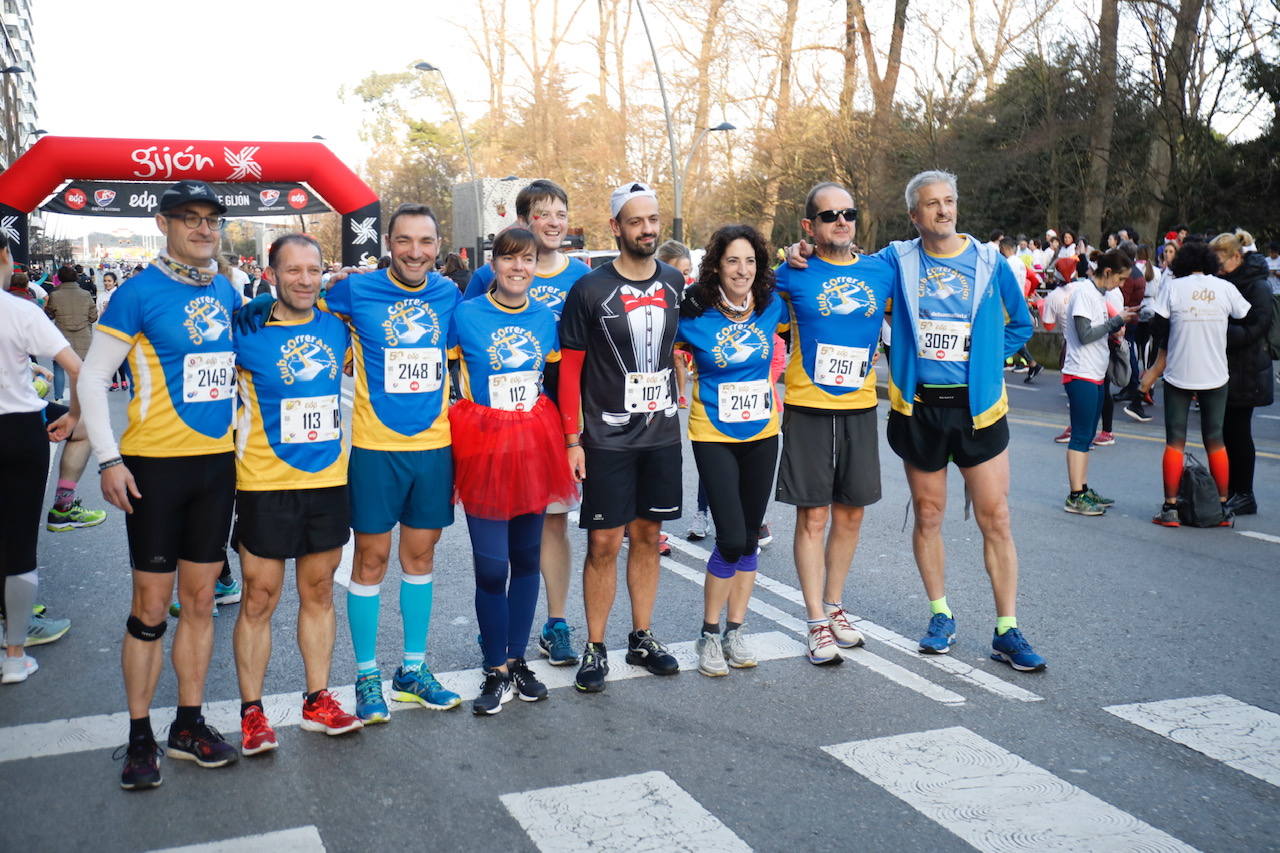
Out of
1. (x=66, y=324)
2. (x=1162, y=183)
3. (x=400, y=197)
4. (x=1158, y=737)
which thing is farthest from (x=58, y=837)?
(x=400, y=197)

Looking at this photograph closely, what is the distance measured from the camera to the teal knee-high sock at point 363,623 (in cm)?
464

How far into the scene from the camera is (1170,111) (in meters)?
22.5

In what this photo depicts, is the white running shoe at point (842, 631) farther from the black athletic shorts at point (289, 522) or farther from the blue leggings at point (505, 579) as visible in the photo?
the black athletic shorts at point (289, 522)

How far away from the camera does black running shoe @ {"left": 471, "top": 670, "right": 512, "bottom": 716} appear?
462 cm

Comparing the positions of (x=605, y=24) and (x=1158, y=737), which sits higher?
(x=605, y=24)

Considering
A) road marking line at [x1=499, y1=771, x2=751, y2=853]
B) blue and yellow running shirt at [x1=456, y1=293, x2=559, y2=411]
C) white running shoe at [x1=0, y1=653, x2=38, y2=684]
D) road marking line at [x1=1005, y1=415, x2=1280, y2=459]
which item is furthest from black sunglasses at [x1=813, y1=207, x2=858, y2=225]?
road marking line at [x1=1005, y1=415, x2=1280, y2=459]

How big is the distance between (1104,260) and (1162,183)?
16509 mm

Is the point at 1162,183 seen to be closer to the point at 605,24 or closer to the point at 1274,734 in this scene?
the point at 1274,734

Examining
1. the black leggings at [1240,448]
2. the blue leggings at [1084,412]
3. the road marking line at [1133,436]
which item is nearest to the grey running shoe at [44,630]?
the blue leggings at [1084,412]

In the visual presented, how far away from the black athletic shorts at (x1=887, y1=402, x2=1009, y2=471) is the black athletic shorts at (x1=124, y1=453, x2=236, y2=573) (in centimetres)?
276

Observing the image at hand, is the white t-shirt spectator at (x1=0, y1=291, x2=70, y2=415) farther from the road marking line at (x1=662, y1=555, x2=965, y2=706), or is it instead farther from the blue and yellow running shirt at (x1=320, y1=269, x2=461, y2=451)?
the road marking line at (x1=662, y1=555, x2=965, y2=706)

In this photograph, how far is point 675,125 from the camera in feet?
126

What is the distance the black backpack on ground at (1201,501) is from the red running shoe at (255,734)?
6.19 meters

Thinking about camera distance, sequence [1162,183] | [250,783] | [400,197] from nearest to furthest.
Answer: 1. [250,783]
2. [1162,183]
3. [400,197]
